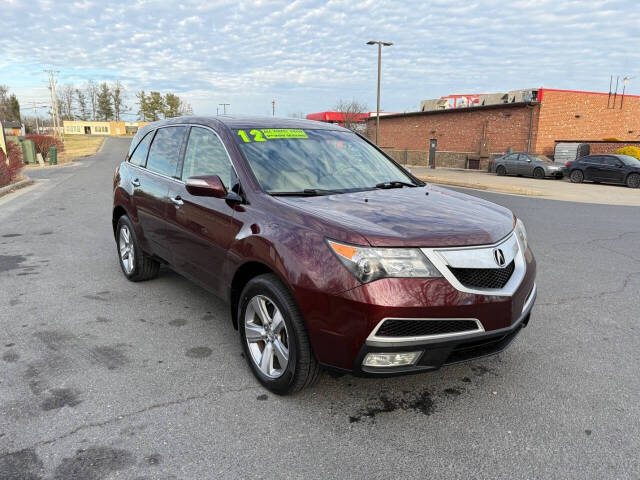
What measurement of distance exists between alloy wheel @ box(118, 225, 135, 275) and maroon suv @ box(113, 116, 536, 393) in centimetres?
117

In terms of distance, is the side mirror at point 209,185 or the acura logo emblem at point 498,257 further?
the side mirror at point 209,185

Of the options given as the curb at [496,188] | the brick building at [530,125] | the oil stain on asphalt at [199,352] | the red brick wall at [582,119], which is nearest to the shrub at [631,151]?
the brick building at [530,125]

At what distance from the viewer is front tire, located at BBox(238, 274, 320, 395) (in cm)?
274

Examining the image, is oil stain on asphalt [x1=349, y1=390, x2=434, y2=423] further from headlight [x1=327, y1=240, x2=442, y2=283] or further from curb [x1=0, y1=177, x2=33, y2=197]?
curb [x1=0, y1=177, x2=33, y2=197]

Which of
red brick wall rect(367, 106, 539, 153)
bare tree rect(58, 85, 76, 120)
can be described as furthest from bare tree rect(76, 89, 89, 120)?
red brick wall rect(367, 106, 539, 153)

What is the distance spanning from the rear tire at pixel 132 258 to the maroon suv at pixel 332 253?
3.17 feet

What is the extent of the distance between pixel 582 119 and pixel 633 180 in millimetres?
13092

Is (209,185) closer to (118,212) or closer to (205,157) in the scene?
(205,157)

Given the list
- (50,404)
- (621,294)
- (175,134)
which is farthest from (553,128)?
(50,404)

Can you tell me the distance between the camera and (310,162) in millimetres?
3701

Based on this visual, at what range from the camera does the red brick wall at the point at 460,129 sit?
101 feet

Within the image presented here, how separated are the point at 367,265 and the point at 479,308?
2.16 ft

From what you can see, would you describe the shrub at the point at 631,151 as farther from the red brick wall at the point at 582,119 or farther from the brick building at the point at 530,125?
the red brick wall at the point at 582,119

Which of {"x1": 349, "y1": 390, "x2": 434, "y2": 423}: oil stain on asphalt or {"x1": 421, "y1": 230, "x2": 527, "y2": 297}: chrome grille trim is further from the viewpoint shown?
{"x1": 349, "y1": 390, "x2": 434, "y2": 423}: oil stain on asphalt
